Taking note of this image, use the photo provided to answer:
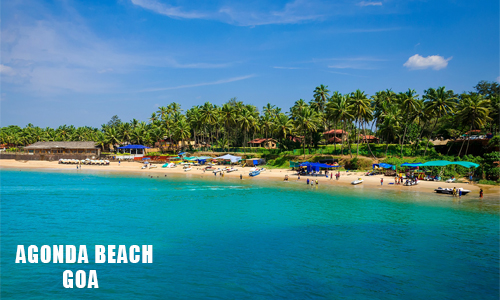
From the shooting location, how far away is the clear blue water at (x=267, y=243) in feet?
56.5

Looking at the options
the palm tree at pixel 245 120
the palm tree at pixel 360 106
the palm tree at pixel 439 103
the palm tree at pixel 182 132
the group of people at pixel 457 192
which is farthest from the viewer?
the palm tree at pixel 182 132

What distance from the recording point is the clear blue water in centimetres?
1722

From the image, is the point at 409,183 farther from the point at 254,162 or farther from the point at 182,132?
the point at 182,132

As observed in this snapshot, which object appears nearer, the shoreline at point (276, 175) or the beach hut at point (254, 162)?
the shoreline at point (276, 175)

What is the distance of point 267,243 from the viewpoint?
2434 cm

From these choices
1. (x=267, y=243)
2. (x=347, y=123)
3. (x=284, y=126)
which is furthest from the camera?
(x=347, y=123)

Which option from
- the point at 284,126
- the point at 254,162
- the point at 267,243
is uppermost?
the point at 284,126

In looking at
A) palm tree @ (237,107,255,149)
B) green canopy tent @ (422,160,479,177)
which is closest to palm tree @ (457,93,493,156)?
green canopy tent @ (422,160,479,177)

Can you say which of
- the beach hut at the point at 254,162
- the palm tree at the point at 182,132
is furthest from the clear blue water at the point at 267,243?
the palm tree at the point at 182,132

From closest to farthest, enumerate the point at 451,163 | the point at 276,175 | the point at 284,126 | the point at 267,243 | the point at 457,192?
the point at 267,243
the point at 457,192
the point at 451,163
the point at 276,175
the point at 284,126

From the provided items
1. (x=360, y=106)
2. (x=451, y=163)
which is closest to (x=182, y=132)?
(x=360, y=106)

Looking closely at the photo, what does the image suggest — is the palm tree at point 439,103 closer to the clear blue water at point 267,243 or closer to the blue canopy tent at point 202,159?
the clear blue water at point 267,243

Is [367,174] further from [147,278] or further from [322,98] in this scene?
[147,278]

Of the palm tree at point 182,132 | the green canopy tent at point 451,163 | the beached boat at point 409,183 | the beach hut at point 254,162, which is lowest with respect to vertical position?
the beached boat at point 409,183
